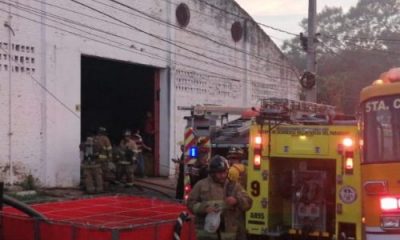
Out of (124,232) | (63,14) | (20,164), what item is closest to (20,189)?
(20,164)

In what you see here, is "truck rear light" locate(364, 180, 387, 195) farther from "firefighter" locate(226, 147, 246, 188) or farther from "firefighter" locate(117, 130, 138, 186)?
"firefighter" locate(117, 130, 138, 186)

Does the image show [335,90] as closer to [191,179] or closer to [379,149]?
[191,179]

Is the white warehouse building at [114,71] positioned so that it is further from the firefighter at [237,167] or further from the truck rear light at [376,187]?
the truck rear light at [376,187]

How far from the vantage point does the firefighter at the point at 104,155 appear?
57.7 ft

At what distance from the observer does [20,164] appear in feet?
51.8

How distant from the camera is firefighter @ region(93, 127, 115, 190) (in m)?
17.6

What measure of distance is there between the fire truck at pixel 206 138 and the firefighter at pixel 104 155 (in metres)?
4.61

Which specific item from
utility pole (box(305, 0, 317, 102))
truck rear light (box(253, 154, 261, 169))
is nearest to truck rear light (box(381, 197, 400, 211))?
truck rear light (box(253, 154, 261, 169))

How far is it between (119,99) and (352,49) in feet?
145

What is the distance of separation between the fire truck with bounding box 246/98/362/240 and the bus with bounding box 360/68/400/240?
1.51 m

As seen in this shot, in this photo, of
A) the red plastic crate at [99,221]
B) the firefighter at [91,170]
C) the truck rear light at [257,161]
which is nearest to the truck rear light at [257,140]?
the truck rear light at [257,161]

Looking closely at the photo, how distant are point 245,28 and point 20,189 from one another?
13.2 meters

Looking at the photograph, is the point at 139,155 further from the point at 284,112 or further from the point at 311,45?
the point at 284,112

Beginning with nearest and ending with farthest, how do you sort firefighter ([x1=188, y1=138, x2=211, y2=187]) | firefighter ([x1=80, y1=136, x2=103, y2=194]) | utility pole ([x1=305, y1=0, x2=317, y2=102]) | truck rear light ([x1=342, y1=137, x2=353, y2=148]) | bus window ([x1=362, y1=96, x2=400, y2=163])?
bus window ([x1=362, y1=96, x2=400, y2=163]), truck rear light ([x1=342, y1=137, x2=353, y2=148]), firefighter ([x1=188, y1=138, x2=211, y2=187]), firefighter ([x1=80, y1=136, x2=103, y2=194]), utility pole ([x1=305, y1=0, x2=317, y2=102])
